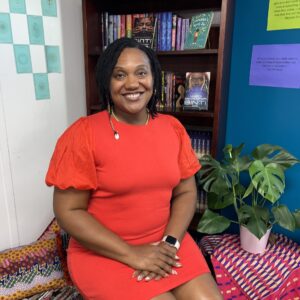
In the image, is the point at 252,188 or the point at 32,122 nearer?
the point at 252,188

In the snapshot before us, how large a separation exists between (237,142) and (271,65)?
0.48 m

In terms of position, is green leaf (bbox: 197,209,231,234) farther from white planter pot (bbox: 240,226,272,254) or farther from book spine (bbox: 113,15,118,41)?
book spine (bbox: 113,15,118,41)

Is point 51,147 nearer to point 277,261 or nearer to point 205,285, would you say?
point 205,285

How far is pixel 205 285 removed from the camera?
43.4 inches

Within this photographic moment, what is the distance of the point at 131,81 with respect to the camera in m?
1.15

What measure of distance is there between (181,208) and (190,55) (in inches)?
38.2

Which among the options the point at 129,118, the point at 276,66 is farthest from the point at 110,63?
the point at 276,66

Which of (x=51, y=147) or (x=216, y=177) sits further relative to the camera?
(x=51, y=147)

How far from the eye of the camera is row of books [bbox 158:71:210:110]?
1.70 meters

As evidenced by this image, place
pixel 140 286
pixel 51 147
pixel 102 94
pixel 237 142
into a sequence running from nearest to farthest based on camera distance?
1. pixel 140 286
2. pixel 102 94
3. pixel 51 147
4. pixel 237 142

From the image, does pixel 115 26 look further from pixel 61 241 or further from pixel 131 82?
pixel 61 241

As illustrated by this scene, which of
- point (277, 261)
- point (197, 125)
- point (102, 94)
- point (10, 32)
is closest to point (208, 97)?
point (197, 125)

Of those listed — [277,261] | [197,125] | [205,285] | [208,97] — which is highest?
[208,97]

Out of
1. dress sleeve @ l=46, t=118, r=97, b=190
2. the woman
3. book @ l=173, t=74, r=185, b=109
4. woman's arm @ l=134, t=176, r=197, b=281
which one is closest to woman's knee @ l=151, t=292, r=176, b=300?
the woman
